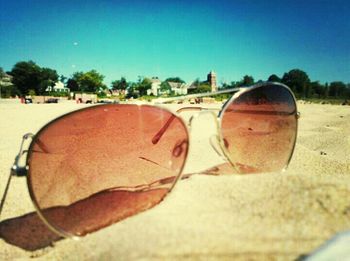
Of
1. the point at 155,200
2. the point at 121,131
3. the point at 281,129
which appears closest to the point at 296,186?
the point at 155,200

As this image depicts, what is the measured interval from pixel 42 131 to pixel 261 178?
97cm

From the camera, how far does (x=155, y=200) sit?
1.42m

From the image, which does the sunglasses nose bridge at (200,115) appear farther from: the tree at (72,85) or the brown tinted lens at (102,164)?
the tree at (72,85)

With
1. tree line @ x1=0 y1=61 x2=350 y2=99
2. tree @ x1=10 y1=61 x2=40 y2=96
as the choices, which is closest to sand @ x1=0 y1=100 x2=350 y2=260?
tree line @ x1=0 y1=61 x2=350 y2=99

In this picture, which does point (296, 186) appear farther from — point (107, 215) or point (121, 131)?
point (121, 131)

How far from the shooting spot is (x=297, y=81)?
53969 mm

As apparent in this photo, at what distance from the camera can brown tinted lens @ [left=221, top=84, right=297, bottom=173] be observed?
6.11 ft

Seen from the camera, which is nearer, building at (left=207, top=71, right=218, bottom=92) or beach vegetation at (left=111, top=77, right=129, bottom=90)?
beach vegetation at (left=111, top=77, right=129, bottom=90)

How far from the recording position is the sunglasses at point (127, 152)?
4.43 ft

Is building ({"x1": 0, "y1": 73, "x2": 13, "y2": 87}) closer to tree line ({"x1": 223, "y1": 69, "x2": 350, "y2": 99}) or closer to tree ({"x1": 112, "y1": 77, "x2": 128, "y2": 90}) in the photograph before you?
tree ({"x1": 112, "y1": 77, "x2": 128, "y2": 90})

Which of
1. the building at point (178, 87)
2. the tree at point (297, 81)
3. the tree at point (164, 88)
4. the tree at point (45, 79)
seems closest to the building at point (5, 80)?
the tree at point (45, 79)

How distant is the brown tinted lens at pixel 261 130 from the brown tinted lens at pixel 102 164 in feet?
1.30

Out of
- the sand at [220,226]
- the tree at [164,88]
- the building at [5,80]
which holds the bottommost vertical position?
the sand at [220,226]

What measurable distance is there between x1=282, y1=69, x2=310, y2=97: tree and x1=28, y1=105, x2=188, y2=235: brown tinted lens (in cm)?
5152
